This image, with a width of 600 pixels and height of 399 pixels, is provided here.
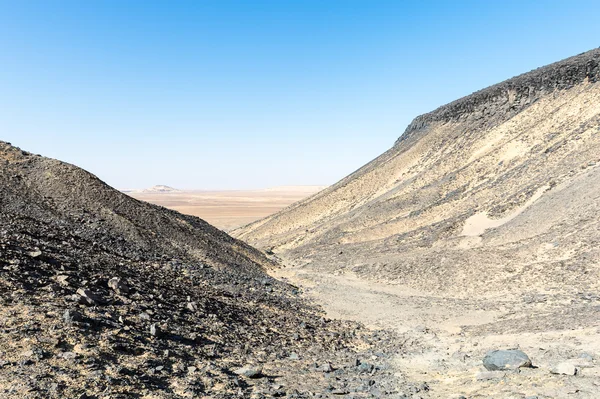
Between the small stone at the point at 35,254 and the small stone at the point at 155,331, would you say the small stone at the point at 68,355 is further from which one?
the small stone at the point at 35,254

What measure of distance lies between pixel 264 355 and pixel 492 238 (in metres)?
19.7

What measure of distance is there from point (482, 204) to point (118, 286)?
27.5m

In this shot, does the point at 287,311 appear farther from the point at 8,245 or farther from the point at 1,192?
the point at 1,192

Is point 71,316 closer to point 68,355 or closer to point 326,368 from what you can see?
point 68,355

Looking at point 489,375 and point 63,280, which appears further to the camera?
point 63,280

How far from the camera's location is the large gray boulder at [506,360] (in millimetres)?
7062

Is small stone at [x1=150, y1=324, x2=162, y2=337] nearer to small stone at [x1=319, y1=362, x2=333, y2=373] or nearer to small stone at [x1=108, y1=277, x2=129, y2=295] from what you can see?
small stone at [x1=108, y1=277, x2=129, y2=295]

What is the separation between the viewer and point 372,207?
39594 mm

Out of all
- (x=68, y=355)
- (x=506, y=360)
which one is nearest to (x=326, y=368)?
(x=506, y=360)

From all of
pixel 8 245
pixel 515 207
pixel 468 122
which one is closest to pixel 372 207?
pixel 515 207

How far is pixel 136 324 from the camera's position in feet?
25.6

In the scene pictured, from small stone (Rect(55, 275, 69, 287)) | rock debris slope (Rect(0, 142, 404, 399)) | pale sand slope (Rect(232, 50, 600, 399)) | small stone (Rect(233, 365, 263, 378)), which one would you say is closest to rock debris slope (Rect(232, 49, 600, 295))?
pale sand slope (Rect(232, 50, 600, 399))

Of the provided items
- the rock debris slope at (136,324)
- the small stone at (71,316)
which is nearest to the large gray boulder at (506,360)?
the rock debris slope at (136,324)

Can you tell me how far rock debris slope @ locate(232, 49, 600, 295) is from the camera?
18.9 m
